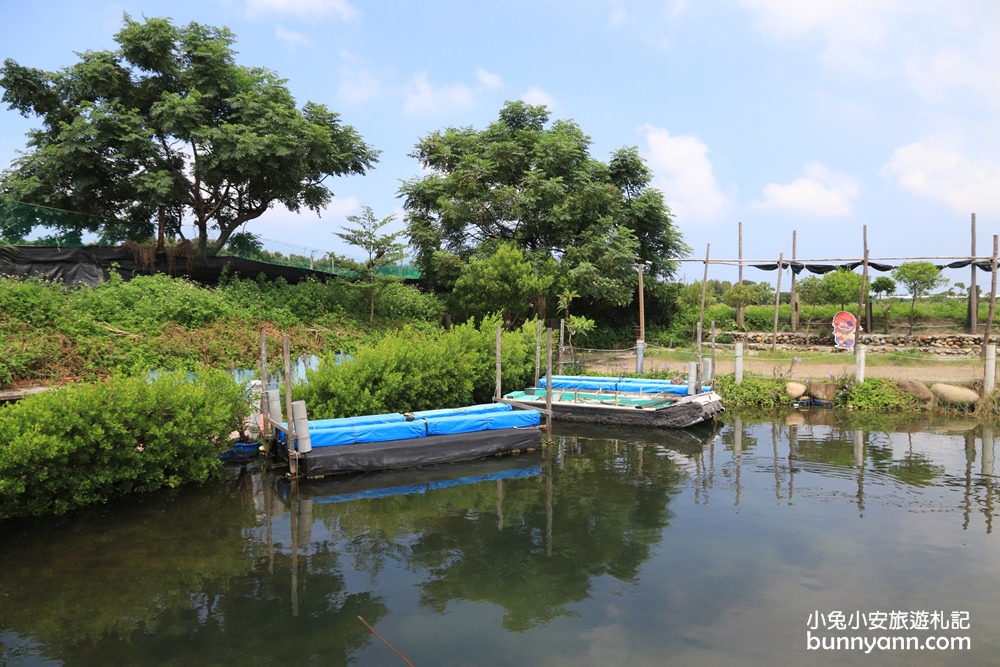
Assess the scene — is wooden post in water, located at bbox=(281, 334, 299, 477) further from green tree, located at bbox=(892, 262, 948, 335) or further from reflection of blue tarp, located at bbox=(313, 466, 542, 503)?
green tree, located at bbox=(892, 262, 948, 335)

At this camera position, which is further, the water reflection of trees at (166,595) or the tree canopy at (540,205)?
the tree canopy at (540,205)

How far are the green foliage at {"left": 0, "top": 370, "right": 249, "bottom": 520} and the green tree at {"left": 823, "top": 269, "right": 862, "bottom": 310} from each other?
31.3 meters

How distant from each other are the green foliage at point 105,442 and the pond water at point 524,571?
1.43 feet

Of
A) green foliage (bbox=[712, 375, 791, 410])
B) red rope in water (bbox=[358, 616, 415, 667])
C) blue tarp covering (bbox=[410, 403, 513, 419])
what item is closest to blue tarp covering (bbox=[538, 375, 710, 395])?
green foliage (bbox=[712, 375, 791, 410])

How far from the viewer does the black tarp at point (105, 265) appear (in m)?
18.3

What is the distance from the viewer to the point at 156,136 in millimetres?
21906

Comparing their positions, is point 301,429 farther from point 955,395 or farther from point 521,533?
point 955,395

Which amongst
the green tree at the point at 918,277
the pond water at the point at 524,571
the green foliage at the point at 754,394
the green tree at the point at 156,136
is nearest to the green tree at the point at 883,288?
the green tree at the point at 918,277

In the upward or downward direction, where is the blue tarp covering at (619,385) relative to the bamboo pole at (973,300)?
downward

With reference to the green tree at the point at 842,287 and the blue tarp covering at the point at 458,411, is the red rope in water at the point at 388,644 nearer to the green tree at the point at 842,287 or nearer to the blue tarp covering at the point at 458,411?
the blue tarp covering at the point at 458,411

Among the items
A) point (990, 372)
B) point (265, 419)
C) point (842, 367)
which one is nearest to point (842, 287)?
point (842, 367)

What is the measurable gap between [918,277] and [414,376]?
1163 inches

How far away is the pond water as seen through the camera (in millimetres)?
6438

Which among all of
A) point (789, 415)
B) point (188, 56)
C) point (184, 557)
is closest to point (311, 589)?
Answer: point (184, 557)
